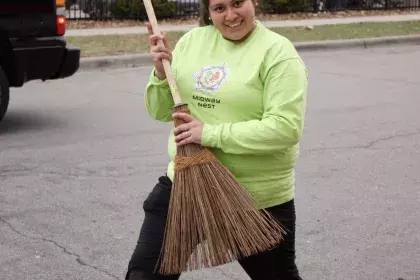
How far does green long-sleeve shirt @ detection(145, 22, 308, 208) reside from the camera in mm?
3076

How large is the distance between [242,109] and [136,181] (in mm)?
3828

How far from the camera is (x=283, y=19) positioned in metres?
19.9

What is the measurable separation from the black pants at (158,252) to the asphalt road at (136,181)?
5.22 ft

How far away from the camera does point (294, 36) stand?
54.6 ft

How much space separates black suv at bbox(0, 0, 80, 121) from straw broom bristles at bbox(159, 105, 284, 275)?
5.69 metres

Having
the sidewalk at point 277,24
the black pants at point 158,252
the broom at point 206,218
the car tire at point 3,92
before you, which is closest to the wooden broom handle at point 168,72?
the broom at point 206,218

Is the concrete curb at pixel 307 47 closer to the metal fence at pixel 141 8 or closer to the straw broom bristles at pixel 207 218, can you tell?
the metal fence at pixel 141 8

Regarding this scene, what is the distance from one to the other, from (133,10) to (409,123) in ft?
34.7

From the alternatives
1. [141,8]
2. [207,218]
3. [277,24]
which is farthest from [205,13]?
[141,8]

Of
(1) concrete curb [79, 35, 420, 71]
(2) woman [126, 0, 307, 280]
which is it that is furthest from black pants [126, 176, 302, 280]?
(1) concrete curb [79, 35, 420, 71]

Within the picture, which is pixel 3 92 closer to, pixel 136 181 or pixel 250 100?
pixel 136 181

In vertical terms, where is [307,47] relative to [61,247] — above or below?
below

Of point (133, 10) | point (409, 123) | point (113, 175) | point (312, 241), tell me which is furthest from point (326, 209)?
point (133, 10)

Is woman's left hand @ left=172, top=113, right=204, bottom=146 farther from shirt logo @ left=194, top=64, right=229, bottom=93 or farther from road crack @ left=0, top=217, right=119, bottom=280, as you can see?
road crack @ left=0, top=217, right=119, bottom=280
